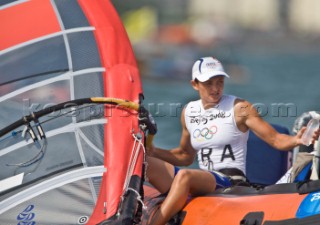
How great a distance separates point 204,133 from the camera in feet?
18.6

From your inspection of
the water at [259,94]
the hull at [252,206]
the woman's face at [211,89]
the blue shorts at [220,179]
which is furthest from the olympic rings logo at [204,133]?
the water at [259,94]

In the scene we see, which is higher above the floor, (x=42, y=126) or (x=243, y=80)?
(x=42, y=126)

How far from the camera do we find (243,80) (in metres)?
26.2

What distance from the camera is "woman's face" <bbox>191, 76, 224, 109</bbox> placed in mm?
5559

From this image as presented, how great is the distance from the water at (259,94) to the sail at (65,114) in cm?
450

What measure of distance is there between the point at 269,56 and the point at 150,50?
66.3 ft

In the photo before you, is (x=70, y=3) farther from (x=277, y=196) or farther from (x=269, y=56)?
(x=269, y=56)

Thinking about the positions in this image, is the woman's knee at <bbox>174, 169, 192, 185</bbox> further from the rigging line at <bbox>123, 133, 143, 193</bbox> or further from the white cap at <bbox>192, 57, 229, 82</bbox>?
the white cap at <bbox>192, 57, 229, 82</bbox>

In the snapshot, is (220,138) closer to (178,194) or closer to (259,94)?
(178,194)

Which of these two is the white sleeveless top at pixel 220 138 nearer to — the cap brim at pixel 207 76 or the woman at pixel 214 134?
the woman at pixel 214 134

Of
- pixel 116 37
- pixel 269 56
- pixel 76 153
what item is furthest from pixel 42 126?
pixel 269 56

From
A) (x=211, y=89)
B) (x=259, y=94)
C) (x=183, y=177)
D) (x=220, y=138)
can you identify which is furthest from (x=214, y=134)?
(x=259, y=94)

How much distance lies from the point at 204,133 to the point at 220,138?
0.13 meters

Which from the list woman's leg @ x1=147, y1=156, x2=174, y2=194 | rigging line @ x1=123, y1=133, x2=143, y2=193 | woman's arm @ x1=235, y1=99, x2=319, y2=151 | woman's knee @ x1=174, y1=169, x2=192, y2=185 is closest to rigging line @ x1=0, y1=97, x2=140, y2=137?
rigging line @ x1=123, y1=133, x2=143, y2=193
